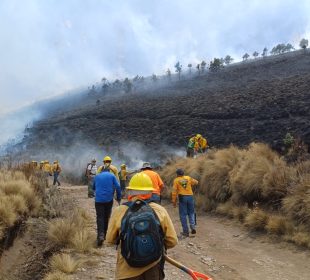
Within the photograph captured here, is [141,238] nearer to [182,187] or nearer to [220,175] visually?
[182,187]

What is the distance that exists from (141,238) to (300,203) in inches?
272

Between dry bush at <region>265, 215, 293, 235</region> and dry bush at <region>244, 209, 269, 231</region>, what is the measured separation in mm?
313

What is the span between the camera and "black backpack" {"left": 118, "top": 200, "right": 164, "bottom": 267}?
3980mm

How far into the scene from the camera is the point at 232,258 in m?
8.98

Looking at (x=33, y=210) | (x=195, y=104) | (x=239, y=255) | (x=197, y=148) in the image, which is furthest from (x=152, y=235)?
(x=195, y=104)

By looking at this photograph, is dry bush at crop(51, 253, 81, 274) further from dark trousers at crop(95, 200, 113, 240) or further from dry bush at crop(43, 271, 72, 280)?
dark trousers at crop(95, 200, 113, 240)

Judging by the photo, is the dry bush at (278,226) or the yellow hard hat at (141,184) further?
the dry bush at (278,226)

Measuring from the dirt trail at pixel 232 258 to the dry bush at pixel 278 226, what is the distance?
27cm

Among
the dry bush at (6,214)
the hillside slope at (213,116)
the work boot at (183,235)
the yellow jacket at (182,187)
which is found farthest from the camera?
the hillside slope at (213,116)

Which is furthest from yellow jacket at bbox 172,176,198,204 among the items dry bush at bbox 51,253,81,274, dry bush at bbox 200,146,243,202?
dry bush at bbox 51,253,81,274

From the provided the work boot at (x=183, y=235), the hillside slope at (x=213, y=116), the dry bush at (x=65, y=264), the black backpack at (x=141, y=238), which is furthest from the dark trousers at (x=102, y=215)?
the hillside slope at (x=213, y=116)

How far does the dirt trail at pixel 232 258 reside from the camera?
25.3 ft

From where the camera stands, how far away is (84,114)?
72.9 meters

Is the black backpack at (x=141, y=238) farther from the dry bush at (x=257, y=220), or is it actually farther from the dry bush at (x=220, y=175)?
the dry bush at (x=220, y=175)
